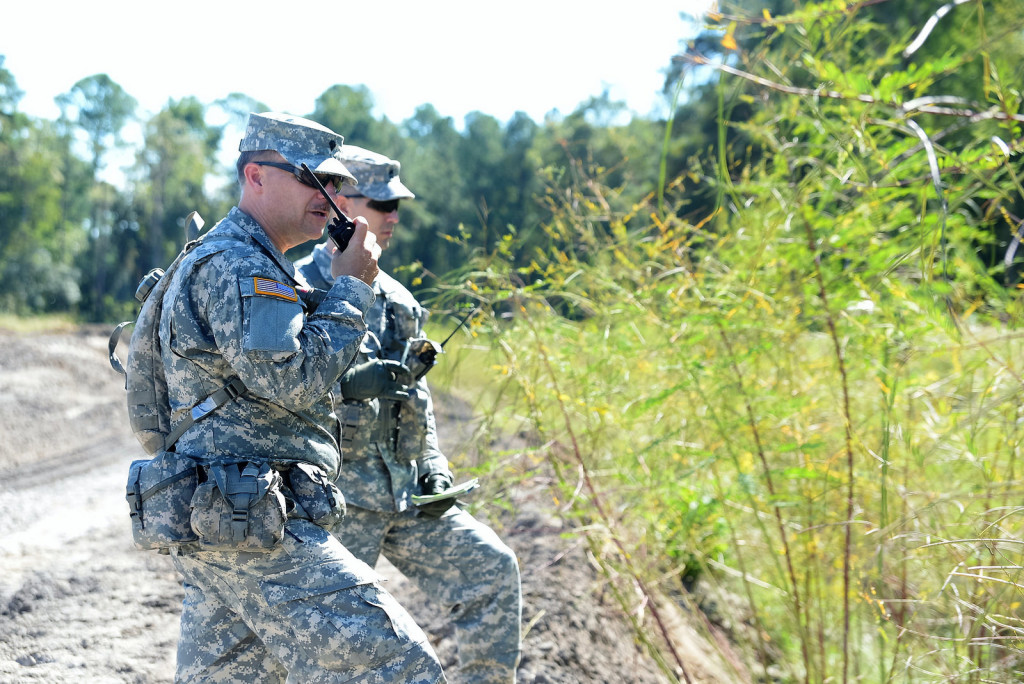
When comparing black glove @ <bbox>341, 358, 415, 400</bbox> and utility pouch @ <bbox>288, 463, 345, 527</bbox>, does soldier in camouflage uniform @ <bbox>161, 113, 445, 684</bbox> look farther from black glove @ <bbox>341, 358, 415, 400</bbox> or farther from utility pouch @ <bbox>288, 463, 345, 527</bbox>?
black glove @ <bbox>341, 358, 415, 400</bbox>

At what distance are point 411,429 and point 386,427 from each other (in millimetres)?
78

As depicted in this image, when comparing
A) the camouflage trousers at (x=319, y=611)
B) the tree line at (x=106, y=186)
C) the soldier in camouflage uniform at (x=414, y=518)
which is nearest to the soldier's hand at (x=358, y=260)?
the soldier in camouflage uniform at (x=414, y=518)

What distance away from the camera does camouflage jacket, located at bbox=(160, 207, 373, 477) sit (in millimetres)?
1761

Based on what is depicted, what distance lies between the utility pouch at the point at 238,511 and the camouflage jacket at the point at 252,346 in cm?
8

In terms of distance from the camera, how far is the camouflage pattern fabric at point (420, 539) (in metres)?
2.34

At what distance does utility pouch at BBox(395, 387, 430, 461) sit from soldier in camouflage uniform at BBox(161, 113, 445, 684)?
1.53 ft

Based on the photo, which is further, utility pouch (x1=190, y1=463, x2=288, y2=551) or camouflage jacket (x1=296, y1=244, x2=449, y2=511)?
camouflage jacket (x1=296, y1=244, x2=449, y2=511)

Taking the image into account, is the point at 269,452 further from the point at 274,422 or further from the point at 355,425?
the point at 355,425

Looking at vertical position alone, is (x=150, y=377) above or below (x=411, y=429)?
above

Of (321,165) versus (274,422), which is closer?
(274,422)

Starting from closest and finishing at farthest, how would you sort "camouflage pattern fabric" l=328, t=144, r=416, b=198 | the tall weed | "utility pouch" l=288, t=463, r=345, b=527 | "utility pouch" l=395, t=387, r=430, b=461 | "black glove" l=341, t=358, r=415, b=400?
"utility pouch" l=288, t=463, r=345, b=527 → "black glove" l=341, t=358, r=415, b=400 → "utility pouch" l=395, t=387, r=430, b=461 → "camouflage pattern fabric" l=328, t=144, r=416, b=198 → the tall weed

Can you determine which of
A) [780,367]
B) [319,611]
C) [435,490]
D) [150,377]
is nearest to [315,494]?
[319,611]

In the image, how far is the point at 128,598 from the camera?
11.8ft

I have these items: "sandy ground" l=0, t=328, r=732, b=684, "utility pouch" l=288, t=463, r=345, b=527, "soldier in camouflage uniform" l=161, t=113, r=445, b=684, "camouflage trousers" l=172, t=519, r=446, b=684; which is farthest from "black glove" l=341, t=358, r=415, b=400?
"sandy ground" l=0, t=328, r=732, b=684
